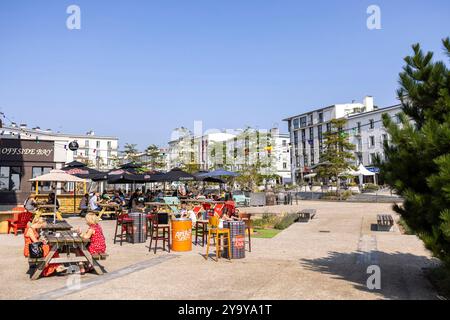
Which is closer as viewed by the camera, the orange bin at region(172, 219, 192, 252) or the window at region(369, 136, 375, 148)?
the orange bin at region(172, 219, 192, 252)

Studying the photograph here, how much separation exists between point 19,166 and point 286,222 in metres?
19.9

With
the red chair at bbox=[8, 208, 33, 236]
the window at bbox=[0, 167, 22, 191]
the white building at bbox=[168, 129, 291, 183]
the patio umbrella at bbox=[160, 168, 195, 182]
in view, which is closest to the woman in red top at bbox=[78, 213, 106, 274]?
the red chair at bbox=[8, 208, 33, 236]

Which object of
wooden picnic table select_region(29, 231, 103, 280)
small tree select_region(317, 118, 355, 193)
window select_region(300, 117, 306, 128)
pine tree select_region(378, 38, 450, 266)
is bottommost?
wooden picnic table select_region(29, 231, 103, 280)

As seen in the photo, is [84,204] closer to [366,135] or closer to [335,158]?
[335,158]

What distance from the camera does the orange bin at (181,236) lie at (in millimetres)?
9758

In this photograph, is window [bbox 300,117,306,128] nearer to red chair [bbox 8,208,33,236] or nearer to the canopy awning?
the canopy awning

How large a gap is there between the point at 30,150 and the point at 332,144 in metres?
29.6

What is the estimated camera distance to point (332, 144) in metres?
41.9

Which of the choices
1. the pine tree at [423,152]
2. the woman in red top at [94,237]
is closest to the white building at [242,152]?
the woman in red top at [94,237]

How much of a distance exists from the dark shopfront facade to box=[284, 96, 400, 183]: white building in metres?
45.7

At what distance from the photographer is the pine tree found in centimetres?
502

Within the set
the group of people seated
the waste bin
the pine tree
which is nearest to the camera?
the pine tree

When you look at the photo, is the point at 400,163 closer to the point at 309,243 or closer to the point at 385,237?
the point at 309,243
